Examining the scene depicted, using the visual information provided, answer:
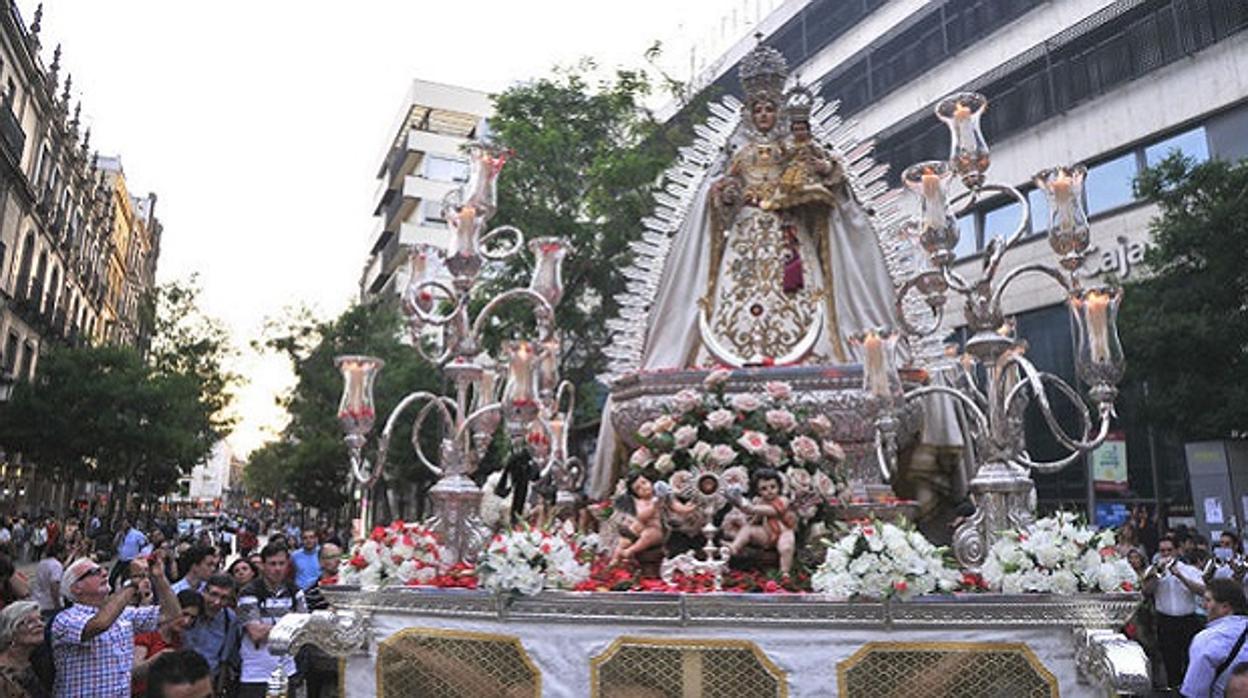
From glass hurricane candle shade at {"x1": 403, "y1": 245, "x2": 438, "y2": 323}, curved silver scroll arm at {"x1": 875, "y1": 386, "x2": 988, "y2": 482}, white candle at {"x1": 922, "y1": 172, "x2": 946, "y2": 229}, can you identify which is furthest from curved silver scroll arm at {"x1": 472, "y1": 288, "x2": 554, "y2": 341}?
white candle at {"x1": 922, "y1": 172, "x2": 946, "y2": 229}

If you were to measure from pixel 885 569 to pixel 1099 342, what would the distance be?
7.27 ft

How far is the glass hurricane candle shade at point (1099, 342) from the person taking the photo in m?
5.23

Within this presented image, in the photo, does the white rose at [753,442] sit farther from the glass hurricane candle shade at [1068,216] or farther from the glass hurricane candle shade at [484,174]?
the glass hurricane candle shade at [484,174]

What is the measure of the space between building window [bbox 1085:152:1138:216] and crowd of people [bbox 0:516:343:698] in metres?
18.7

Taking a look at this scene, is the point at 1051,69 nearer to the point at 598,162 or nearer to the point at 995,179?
the point at 995,179

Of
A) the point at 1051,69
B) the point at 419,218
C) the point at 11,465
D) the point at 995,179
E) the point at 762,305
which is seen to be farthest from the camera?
the point at 419,218

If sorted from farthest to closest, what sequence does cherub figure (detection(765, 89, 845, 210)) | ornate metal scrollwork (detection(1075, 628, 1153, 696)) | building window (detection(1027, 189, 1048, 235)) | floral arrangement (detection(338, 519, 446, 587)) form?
building window (detection(1027, 189, 1048, 235)) → cherub figure (detection(765, 89, 845, 210)) → floral arrangement (detection(338, 519, 446, 587)) → ornate metal scrollwork (detection(1075, 628, 1153, 696))

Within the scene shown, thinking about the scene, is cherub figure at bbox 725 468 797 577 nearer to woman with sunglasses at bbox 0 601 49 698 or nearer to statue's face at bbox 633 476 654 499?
statue's face at bbox 633 476 654 499

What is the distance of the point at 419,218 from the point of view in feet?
156

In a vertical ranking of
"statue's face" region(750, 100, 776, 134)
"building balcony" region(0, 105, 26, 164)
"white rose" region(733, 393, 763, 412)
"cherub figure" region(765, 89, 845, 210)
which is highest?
"building balcony" region(0, 105, 26, 164)

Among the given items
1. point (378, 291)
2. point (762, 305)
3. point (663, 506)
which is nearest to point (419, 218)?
point (378, 291)

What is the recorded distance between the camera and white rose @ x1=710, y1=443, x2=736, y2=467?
18.0 feet

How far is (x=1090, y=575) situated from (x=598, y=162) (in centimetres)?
1511

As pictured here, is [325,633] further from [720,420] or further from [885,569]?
[885,569]
